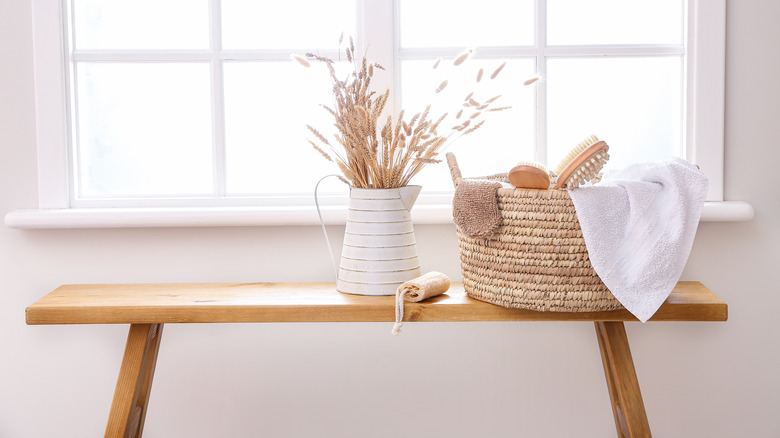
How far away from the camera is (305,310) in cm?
125

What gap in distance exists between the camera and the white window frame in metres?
1.53

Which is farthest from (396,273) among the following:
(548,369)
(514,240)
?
(548,369)

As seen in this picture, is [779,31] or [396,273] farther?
[779,31]

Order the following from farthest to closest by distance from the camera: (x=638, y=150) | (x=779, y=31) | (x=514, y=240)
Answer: (x=638, y=150), (x=779, y=31), (x=514, y=240)

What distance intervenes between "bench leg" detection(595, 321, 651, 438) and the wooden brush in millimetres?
404

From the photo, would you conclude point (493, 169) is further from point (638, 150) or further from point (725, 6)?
point (725, 6)

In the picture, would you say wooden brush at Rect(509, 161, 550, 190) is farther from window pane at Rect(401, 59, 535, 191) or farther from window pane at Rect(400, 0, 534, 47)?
window pane at Rect(400, 0, 534, 47)

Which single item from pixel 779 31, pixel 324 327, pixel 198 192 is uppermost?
pixel 779 31

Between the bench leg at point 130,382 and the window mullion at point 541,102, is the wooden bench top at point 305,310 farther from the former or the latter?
the window mullion at point 541,102

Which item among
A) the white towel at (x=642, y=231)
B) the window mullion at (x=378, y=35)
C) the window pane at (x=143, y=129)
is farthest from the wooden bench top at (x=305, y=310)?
the window mullion at (x=378, y=35)

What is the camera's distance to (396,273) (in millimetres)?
1333

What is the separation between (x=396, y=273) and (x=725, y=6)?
107 centimetres

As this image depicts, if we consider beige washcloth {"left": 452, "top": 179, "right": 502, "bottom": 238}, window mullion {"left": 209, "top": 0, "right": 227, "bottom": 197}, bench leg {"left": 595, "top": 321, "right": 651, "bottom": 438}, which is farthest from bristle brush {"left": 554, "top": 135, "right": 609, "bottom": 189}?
window mullion {"left": 209, "top": 0, "right": 227, "bottom": 197}

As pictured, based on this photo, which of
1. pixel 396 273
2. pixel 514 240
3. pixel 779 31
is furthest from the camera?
pixel 779 31
